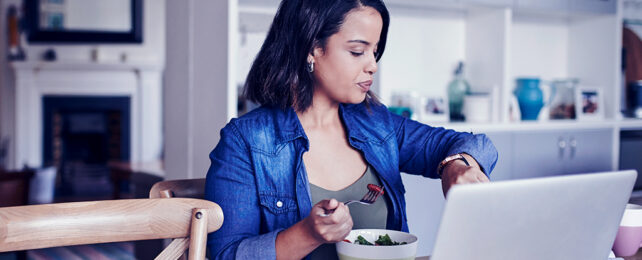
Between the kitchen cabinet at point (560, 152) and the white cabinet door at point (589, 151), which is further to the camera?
the white cabinet door at point (589, 151)

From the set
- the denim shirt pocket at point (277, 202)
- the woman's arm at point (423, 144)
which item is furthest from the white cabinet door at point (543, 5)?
the denim shirt pocket at point (277, 202)

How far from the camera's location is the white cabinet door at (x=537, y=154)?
119 inches

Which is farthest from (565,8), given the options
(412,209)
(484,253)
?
(484,253)

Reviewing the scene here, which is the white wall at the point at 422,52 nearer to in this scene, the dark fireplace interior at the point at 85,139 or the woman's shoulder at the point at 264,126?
the woman's shoulder at the point at 264,126

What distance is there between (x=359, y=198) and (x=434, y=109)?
6.00ft

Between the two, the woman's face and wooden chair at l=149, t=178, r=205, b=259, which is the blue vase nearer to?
the woman's face

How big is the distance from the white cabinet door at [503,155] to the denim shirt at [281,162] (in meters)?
1.59

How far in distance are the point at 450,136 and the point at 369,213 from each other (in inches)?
10.6

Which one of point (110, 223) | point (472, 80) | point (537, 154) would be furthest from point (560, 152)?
point (110, 223)

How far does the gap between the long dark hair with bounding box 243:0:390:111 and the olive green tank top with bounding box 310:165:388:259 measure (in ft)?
0.70

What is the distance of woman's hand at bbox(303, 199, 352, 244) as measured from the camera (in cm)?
85

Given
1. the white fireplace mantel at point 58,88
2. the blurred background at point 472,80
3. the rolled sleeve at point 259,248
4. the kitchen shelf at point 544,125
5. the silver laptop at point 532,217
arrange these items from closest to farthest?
the silver laptop at point 532,217
the rolled sleeve at point 259,248
the blurred background at point 472,80
the kitchen shelf at point 544,125
the white fireplace mantel at point 58,88

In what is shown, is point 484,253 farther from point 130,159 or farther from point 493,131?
point 130,159

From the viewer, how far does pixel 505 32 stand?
118 inches
